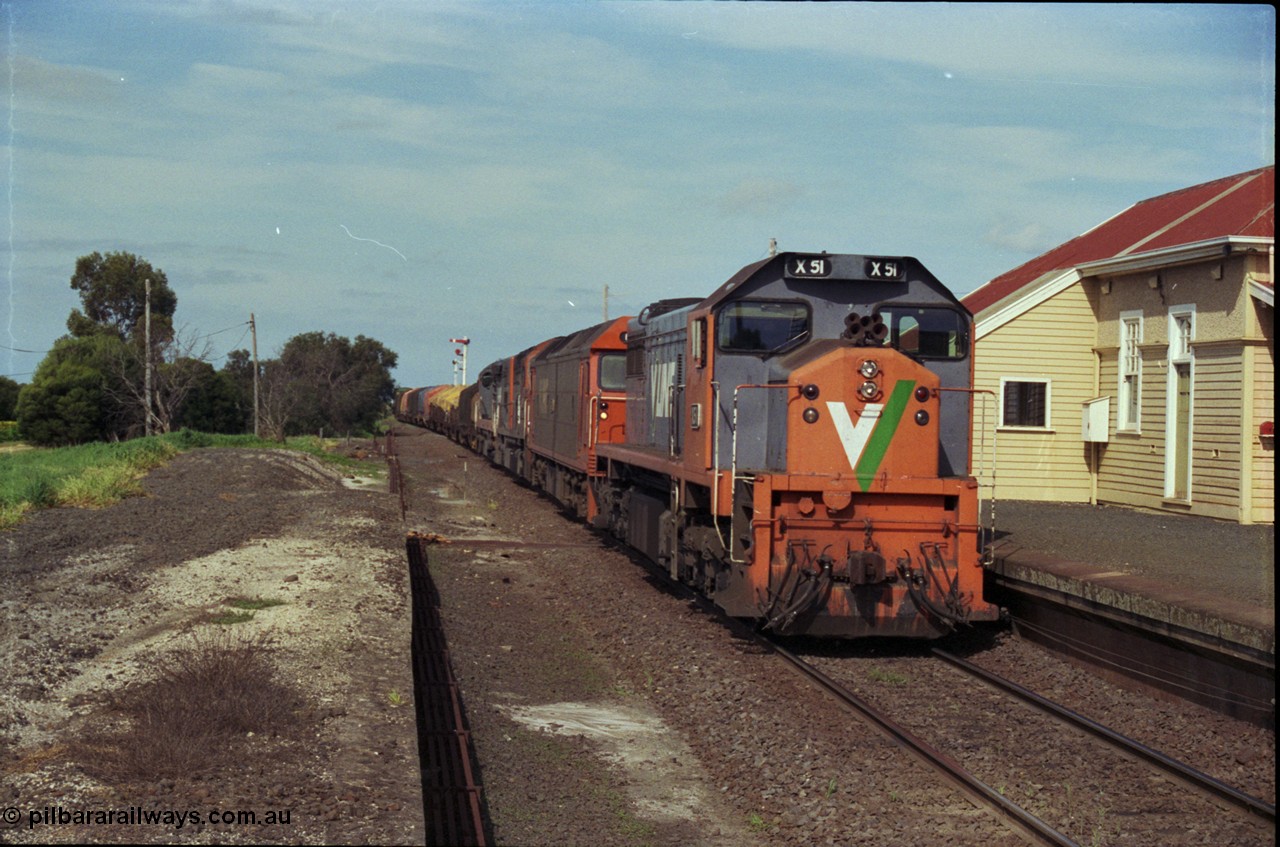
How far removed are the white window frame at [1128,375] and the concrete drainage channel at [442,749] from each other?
13220 mm

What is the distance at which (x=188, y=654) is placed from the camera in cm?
834

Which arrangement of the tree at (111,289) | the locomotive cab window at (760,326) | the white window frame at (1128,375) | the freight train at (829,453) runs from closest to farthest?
the freight train at (829,453)
the locomotive cab window at (760,326)
the white window frame at (1128,375)
the tree at (111,289)

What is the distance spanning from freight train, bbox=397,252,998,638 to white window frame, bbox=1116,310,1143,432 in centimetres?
994

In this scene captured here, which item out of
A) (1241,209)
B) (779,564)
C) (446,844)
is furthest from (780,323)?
(1241,209)

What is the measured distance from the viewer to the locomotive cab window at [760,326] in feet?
36.5

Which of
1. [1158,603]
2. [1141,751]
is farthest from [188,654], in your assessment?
[1158,603]

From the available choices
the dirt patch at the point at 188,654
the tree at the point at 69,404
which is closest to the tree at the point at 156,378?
the tree at the point at 69,404

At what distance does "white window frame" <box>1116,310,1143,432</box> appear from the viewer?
1984 cm

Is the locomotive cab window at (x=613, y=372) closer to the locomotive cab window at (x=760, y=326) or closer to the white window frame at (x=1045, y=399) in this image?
the white window frame at (x=1045, y=399)

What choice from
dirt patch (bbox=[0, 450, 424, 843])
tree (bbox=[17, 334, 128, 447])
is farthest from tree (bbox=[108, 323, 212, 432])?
dirt patch (bbox=[0, 450, 424, 843])

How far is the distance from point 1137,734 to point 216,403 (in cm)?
5524

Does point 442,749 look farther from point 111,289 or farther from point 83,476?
point 111,289

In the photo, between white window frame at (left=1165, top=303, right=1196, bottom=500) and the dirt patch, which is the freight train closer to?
the dirt patch

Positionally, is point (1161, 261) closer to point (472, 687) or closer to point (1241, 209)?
point (1241, 209)
